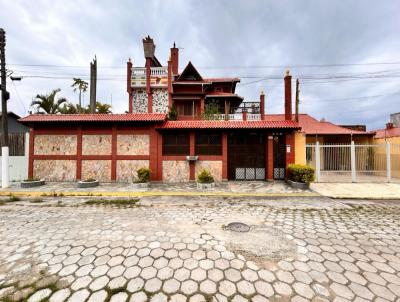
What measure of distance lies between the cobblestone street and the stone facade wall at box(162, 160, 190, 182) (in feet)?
18.4

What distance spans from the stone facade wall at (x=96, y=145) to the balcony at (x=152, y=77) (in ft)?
32.0

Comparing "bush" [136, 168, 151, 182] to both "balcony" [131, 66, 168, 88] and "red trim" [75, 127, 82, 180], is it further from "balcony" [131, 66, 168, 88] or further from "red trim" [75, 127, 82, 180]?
"balcony" [131, 66, 168, 88]

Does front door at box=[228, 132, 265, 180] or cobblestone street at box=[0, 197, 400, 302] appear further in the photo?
front door at box=[228, 132, 265, 180]

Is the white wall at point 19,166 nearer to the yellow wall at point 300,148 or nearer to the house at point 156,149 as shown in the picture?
the house at point 156,149

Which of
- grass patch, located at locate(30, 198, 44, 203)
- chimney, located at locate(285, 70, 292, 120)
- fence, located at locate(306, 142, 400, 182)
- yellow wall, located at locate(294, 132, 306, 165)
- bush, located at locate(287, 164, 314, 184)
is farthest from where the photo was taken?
chimney, located at locate(285, 70, 292, 120)

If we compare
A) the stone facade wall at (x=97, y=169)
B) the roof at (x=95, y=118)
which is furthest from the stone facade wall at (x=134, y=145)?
the stone facade wall at (x=97, y=169)

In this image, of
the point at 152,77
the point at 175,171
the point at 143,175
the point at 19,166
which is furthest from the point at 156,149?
the point at 152,77

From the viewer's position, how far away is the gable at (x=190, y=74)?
20156mm

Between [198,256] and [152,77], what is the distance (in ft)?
64.8

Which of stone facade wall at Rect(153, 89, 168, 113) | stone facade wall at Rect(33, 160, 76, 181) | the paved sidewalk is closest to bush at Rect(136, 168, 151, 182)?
stone facade wall at Rect(33, 160, 76, 181)

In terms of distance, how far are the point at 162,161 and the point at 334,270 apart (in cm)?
994

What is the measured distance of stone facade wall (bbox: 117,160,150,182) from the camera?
11453 mm

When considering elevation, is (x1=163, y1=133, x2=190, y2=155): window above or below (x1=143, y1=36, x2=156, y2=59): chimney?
below

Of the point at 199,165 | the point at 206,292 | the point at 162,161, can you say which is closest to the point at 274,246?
the point at 206,292
